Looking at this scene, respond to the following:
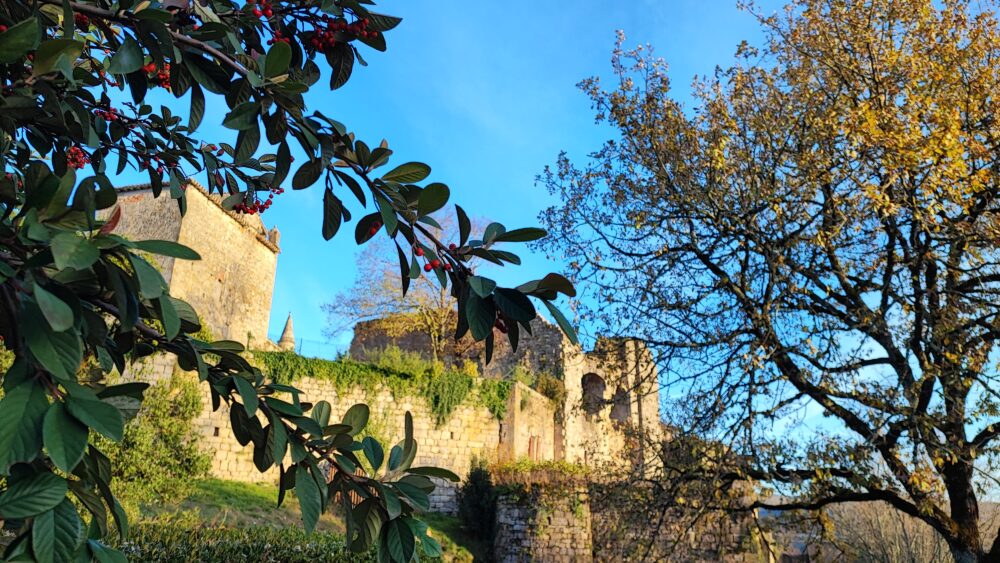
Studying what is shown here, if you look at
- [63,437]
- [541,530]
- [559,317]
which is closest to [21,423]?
[63,437]

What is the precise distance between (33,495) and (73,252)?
48 centimetres

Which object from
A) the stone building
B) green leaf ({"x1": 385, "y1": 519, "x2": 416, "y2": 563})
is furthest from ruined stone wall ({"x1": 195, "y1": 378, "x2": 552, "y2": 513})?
green leaf ({"x1": 385, "y1": 519, "x2": 416, "y2": 563})

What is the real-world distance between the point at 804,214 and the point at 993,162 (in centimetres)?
164

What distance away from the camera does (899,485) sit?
21.8 feet

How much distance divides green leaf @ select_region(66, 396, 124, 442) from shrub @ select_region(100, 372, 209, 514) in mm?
8780

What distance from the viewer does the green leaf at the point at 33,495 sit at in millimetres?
1222

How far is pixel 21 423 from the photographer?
1.13 metres

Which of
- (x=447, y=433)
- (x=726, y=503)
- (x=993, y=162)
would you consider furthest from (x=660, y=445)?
(x=447, y=433)

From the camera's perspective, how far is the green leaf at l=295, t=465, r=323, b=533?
1546mm

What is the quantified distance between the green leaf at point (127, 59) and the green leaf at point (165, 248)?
23.1 inches

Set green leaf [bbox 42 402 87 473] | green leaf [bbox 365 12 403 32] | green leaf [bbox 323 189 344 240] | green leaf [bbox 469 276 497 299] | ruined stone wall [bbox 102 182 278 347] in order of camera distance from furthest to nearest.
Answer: ruined stone wall [bbox 102 182 278 347], green leaf [bbox 365 12 403 32], green leaf [bbox 323 189 344 240], green leaf [bbox 469 276 497 299], green leaf [bbox 42 402 87 473]

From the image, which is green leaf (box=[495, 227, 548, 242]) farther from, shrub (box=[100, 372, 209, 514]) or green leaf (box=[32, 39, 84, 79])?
shrub (box=[100, 372, 209, 514])

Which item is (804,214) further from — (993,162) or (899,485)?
(899,485)

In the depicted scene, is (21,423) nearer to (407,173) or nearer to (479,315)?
(479,315)
